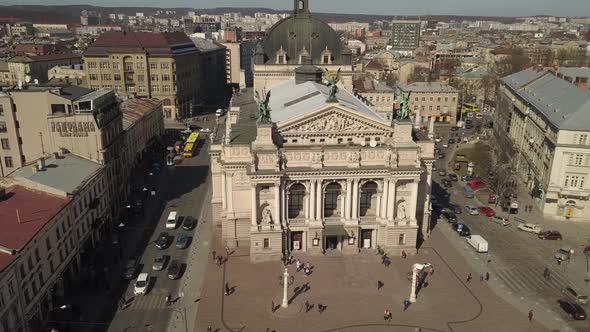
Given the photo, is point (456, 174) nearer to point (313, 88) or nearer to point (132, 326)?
point (313, 88)

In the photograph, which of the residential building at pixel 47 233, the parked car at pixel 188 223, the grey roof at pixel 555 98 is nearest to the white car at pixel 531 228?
the grey roof at pixel 555 98

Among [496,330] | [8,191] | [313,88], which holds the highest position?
[313,88]

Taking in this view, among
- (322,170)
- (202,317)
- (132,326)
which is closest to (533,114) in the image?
(322,170)

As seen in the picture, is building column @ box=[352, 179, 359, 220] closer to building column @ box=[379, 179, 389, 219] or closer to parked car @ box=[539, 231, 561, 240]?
building column @ box=[379, 179, 389, 219]

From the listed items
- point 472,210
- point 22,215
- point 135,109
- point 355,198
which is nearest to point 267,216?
point 355,198

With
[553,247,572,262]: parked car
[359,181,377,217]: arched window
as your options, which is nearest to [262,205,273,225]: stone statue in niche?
[359,181,377,217]: arched window

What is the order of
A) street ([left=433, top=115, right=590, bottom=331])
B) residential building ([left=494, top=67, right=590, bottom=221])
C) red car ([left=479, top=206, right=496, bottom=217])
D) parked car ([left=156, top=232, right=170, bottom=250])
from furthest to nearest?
1. red car ([left=479, top=206, right=496, bottom=217])
2. residential building ([left=494, top=67, right=590, bottom=221])
3. parked car ([left=156, top=232, right=170, bottom=250])
4. street ([left=433, top=115, right=590, bottom=331])

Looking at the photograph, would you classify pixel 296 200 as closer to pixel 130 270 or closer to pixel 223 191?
pixel 223 191

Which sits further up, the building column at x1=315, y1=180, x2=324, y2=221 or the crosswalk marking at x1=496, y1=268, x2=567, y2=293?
the building column at x1=315, y1=180, x2=324, y2=221
